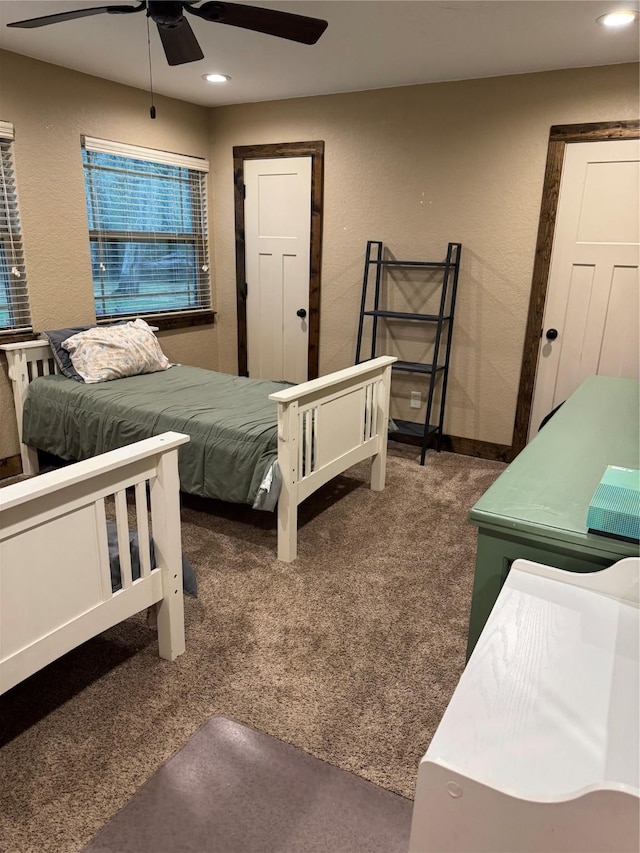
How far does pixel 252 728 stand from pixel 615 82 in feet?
12.1

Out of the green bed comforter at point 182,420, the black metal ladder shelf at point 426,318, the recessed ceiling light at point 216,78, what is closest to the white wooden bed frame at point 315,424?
the green bed comforter at point 182,420

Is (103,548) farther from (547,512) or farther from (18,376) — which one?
(18,376)

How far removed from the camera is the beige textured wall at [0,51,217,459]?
340 cm

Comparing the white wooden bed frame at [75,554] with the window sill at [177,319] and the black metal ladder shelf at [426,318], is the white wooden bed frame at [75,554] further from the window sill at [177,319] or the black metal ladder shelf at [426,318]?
the window sill at [177,319]

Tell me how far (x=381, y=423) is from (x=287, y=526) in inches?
39.8

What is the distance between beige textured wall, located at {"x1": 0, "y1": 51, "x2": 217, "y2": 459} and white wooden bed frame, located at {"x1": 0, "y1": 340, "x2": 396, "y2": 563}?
15 centimetres

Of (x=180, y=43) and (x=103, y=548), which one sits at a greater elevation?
(x=180, y=43)

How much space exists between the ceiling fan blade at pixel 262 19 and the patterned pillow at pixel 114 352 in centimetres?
201

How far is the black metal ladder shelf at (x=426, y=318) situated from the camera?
394 cm

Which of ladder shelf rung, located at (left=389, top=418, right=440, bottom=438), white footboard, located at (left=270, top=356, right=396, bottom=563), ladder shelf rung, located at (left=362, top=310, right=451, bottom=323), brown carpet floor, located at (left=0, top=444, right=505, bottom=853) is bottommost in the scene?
brown carpet floor, located at (left=0, top=444, right=505, bottom=853)

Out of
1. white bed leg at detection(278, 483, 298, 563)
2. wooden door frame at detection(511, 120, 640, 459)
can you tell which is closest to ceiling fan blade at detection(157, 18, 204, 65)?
white bed leg at detection(278, 483, 298, 563)

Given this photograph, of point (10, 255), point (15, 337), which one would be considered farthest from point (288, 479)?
point (10, 255)

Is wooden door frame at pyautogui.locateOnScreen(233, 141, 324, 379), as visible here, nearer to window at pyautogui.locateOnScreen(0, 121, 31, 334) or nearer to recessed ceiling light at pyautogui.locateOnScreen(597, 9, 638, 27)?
window at pyautogui.locateOnScreen(0, 121, 31, 334)

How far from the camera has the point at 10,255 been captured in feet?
11.3
